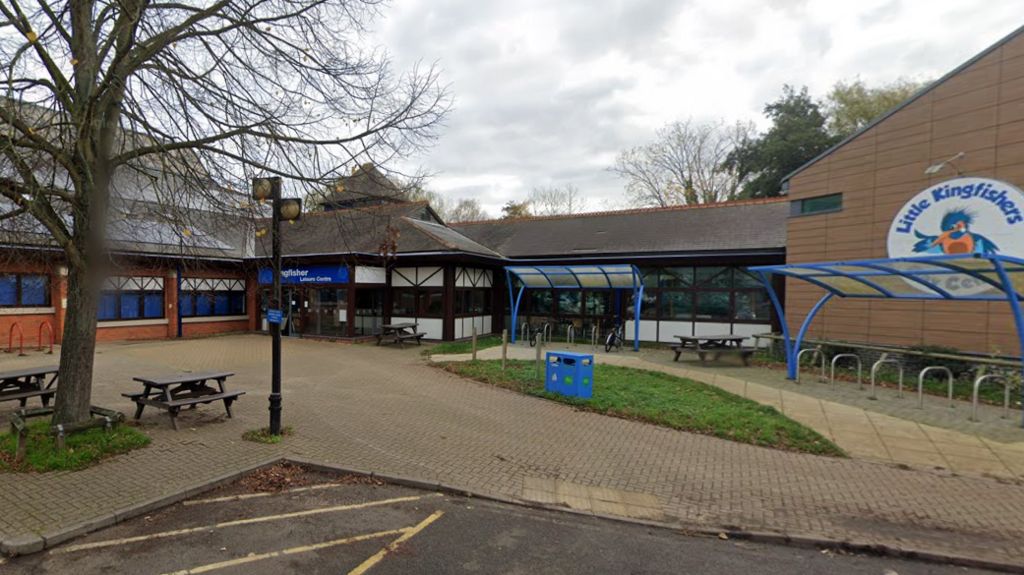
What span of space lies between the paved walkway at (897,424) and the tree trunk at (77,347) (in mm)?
9964

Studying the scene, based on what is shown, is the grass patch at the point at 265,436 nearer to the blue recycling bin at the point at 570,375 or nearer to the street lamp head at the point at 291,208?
the street lamp head at the point at 291,208

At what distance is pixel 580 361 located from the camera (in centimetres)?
960

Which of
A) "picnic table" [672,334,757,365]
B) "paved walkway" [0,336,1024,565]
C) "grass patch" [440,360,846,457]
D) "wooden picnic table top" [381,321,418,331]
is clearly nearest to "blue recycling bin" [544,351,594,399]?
"grass patch" [440,360,846,457]

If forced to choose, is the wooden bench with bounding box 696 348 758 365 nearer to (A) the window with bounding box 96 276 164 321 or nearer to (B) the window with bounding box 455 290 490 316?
(B) the window with bounding box 455 290 490 316

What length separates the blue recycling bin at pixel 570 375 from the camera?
9484 mm

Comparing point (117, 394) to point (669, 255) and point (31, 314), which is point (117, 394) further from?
point (669, 255)

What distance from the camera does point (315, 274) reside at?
1881cm

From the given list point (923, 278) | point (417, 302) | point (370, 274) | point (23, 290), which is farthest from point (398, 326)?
point (923, 278)

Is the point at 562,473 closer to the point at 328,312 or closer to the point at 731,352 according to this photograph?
the point at 731,352

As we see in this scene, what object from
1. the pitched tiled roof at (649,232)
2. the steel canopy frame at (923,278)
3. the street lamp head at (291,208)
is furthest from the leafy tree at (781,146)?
the street lamp head at (291,208)

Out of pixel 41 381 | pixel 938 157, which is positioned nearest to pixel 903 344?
pixel 938 157

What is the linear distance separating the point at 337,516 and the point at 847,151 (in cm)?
1492

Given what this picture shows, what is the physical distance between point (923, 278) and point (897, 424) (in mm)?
4233

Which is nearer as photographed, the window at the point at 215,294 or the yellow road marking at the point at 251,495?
the yellow road marking at the point at 251,495
